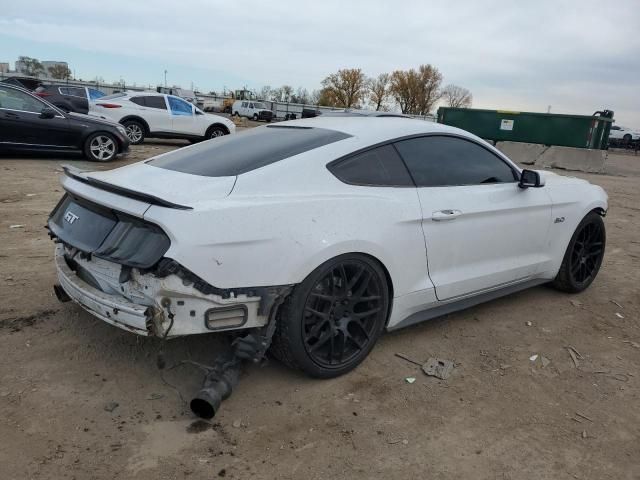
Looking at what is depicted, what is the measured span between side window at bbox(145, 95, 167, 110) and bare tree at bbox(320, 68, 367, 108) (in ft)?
253

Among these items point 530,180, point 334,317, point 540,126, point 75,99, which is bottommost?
point 334,317

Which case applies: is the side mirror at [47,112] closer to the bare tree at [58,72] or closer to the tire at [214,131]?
the tire at [214,131]

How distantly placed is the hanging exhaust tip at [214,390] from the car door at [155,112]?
13260mm

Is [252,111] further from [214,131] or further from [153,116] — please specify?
[153,116]

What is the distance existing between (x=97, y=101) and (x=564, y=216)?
13850mm

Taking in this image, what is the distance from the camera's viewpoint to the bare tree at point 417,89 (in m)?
86.2

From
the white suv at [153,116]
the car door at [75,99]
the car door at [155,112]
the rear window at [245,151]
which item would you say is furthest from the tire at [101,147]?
the rear window at [245,151]

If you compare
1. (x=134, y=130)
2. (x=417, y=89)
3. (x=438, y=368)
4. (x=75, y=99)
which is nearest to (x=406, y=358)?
(x=438, y=368)

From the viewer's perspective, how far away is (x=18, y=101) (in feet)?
32.0

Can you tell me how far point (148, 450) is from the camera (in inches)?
95.7

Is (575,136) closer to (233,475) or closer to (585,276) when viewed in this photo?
(585,276)

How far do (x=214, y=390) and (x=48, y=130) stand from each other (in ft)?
29.9

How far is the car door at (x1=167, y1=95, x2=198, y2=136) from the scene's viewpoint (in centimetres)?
1522

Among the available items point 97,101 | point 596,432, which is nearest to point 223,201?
point 596,432
